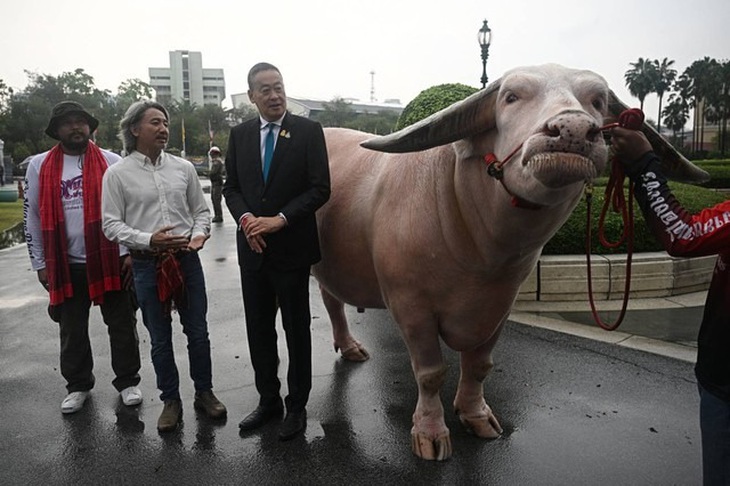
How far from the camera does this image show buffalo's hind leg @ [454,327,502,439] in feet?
11.1

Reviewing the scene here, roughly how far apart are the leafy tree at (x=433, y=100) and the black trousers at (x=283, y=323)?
164 inches

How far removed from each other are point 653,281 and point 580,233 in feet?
2.97

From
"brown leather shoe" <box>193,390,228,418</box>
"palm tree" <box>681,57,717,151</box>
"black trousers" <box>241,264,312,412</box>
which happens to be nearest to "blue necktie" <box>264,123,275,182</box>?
"black trousers" <box>241,264,312,412</box>

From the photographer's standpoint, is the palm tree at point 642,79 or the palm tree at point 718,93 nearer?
the palm tree at point 718,93

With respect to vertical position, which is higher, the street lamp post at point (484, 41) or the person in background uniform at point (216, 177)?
the street lamp post at point (484, 41)

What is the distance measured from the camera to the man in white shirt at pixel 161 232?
343 centimetres

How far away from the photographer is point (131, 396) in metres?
3.92

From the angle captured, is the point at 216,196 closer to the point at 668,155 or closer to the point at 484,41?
the point at 484,41

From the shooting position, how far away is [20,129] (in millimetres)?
52812

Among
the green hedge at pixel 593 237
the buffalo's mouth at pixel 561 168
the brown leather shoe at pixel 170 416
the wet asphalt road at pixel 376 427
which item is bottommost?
the wet asphalt road at pixel 376 427

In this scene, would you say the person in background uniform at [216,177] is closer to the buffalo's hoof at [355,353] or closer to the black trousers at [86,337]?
the buffalo's hoof at [355,353]

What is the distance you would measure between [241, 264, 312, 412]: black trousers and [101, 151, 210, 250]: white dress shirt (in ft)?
1.99

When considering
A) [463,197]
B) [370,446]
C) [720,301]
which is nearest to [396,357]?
[370,446]

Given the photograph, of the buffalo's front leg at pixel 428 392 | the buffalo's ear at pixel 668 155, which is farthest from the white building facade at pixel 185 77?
the buffalo's ear at pixel 668 155
